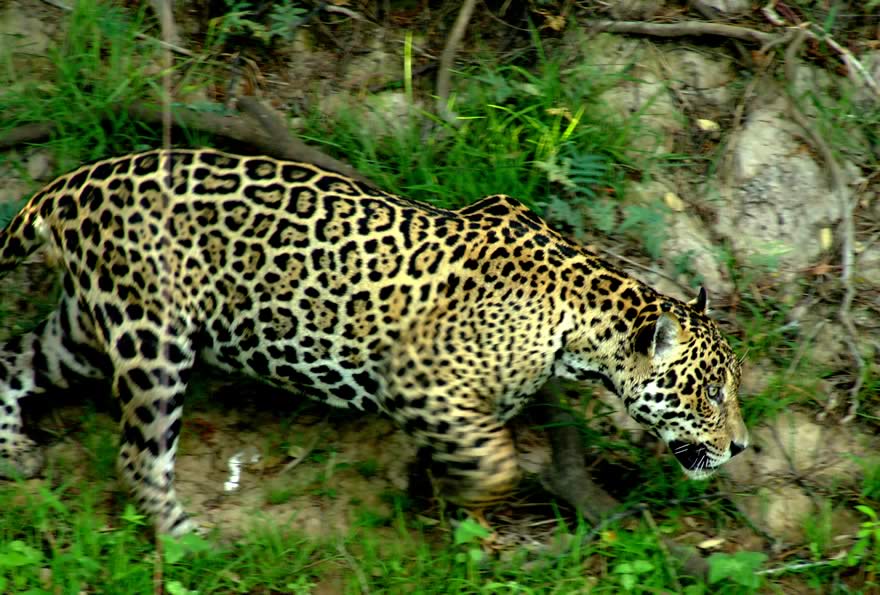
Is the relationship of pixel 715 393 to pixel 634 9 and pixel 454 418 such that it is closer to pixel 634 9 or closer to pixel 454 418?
pixel 454 418

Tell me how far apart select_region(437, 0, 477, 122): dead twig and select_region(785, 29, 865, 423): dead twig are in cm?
204

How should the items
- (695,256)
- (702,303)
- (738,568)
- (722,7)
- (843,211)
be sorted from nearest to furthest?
(738,568) → (702,303) → (695,256) → (843,211) → (722,7)

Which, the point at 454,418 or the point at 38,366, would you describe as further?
the point at 38,366

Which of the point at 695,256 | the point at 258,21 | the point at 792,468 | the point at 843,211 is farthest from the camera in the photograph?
the point at 258,21

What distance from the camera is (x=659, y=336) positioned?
18.6 ft

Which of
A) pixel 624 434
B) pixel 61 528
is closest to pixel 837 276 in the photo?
pixel 624 434

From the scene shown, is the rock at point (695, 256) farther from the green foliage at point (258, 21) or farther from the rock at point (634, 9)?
the green foliage at point (258, 21)

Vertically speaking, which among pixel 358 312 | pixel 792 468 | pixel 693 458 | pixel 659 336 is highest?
pixel 659 336

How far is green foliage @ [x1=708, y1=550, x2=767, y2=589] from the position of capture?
5.57 metres

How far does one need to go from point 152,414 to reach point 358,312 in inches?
43.5

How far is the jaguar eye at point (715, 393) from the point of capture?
586 centimetres

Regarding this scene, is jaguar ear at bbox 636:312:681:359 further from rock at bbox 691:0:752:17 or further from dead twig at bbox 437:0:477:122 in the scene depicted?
rock at bbox 691:0:752:17

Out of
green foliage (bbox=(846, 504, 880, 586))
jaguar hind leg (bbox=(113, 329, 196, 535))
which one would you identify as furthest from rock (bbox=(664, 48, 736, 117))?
jaguar hind leg (bbox=(113, 329, 196, 535))

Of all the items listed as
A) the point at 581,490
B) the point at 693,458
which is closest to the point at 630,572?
the point at 581,490
